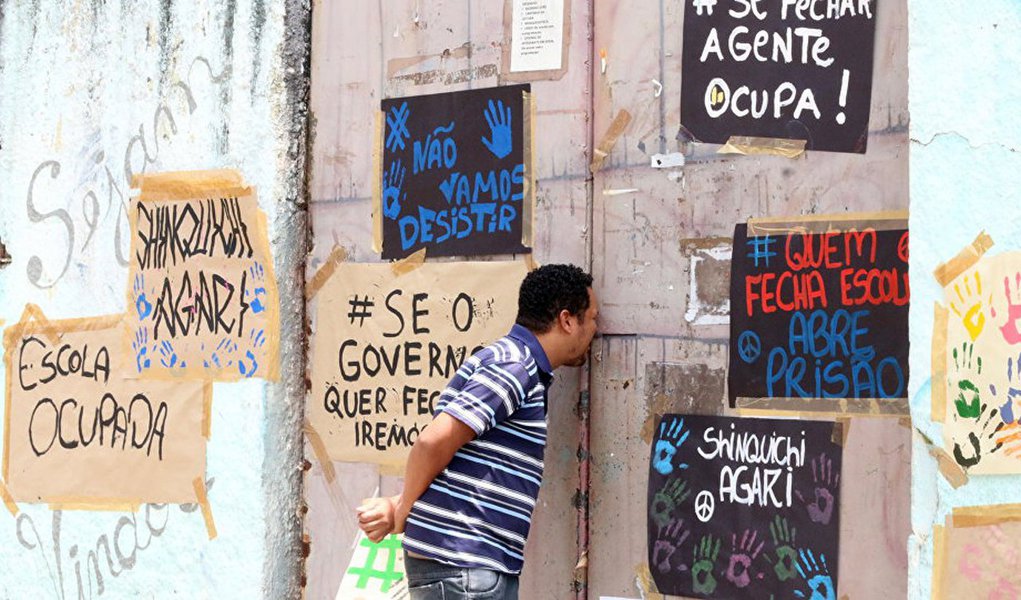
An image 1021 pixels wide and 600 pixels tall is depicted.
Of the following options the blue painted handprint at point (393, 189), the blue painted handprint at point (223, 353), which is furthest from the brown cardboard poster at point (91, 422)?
the blue painted handprint at point (393, 189)

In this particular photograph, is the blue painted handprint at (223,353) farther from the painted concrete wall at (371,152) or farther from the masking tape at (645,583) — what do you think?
the masking tape at (645,583)

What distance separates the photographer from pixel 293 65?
192 inches

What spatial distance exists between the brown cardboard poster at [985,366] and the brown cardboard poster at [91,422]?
280 cm

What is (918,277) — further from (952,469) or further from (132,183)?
(132,183)

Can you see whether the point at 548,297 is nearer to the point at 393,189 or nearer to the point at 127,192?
the point at 393,189

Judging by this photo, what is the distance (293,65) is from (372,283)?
2.92 ft

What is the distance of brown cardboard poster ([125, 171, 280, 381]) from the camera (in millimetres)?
4832

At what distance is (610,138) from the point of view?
4262mm

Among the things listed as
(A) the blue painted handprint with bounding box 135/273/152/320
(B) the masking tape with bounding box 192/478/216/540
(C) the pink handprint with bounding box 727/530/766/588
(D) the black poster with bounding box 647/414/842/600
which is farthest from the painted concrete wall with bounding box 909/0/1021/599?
(A) the blue painted handprint with bounding box 135/273/152/320

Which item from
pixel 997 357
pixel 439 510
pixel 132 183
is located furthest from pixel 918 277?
Result: pixel 132 183

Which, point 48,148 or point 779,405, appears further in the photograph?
point 48,148

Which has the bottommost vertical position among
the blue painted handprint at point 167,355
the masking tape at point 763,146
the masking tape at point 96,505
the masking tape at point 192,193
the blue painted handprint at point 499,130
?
the masking tape at point 96,505

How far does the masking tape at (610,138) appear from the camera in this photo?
4.24 meters

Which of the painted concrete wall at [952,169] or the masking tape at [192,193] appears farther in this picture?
the masking tape at [192,193]
